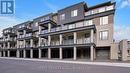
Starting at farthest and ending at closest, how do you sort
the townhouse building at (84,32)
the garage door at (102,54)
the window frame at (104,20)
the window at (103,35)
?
the garage door at (102,54) → the window frame at (104,20) → the window at (103,35) → the townhouse building at (84,32)

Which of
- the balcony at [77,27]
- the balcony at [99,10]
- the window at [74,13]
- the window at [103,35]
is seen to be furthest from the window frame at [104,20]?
the window at [74,13]

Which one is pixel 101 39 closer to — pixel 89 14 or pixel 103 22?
pixel 103 22

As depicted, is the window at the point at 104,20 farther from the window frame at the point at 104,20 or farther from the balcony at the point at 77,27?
the balcony at the point at 77,27

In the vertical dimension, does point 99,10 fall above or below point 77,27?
above

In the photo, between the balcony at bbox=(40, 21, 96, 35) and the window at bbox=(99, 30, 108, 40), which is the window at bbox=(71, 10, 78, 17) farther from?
the window at bbox=(99, 30, 108, 40)

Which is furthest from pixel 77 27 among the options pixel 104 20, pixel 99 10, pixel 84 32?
pixel 99 10

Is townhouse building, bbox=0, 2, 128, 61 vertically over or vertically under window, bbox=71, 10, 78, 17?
under

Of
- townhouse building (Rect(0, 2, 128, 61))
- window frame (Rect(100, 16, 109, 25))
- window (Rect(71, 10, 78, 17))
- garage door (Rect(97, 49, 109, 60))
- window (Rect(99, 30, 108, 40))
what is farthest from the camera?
window (Rect(71, 10, 78, 17))

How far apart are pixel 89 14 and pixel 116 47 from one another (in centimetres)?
882

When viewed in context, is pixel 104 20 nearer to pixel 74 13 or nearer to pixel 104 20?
pixel 104 20

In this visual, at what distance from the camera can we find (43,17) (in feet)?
134

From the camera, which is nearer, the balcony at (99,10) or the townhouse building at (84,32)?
the townhouse building at (84,32)

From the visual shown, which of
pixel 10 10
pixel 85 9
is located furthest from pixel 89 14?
pixel 10 10

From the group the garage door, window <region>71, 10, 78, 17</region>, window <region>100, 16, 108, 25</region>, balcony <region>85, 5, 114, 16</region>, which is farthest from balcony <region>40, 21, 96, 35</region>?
the garage door
